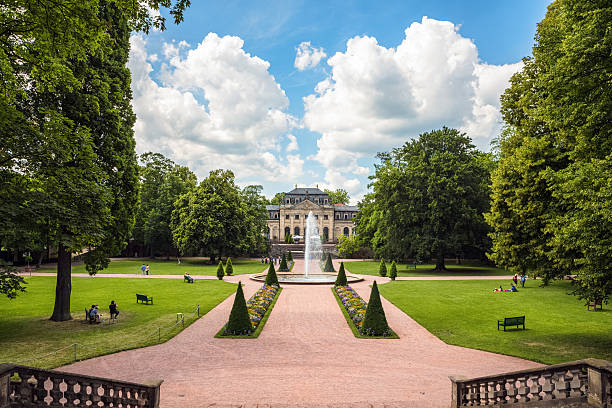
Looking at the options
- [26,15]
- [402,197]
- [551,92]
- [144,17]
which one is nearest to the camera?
[26,15]

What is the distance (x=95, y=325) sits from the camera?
17.5 metres

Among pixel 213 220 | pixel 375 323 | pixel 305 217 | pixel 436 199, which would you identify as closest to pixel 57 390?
pixel 375 323

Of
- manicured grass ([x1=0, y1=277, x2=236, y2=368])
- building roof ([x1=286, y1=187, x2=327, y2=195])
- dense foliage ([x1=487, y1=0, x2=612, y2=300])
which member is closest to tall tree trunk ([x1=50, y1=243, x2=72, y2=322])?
manicured grass ([x1=0, y1=277, x2=236, y2=368])

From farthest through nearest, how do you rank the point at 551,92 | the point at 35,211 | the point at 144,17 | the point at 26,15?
the point at 551,92
the point at 35,211
the point at 144,17
the point at 26,15

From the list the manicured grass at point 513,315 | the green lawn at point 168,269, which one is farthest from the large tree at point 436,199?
the green lawn at point 168,269

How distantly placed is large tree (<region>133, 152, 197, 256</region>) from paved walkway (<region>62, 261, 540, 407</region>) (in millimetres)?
42906

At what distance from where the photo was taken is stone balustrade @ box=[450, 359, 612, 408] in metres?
6.80

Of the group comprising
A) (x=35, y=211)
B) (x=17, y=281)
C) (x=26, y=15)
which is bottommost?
(x=17, y=281)

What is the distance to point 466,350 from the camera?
1412 centimetres

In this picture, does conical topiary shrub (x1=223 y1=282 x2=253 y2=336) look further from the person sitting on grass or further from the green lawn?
the green lawn

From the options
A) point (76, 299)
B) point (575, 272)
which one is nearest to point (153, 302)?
point (76, 299)

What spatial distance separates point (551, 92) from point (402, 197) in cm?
3267

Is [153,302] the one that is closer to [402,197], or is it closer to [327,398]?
[327,398]

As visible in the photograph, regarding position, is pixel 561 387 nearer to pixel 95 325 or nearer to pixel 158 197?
pixel 95 325
